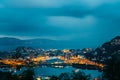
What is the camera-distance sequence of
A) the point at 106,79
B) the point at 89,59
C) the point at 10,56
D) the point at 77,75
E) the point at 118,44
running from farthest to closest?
the point at 10,56
the point at 89,59
the point at 118,44
the point at 77,75
the point at 106,79

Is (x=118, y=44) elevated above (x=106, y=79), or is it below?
above

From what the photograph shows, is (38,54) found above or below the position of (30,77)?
above

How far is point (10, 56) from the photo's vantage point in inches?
4525

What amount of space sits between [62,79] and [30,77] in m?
3.59

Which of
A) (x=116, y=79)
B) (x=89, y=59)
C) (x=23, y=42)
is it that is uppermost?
(x=23, y=42)

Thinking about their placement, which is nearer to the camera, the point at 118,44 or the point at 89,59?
the point at 118,44

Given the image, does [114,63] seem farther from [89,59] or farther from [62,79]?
[89,59]

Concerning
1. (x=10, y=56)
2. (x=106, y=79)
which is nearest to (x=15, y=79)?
(x=106, y=79)

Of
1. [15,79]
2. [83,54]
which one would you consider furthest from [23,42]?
[15,79]

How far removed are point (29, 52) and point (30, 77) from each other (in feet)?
302

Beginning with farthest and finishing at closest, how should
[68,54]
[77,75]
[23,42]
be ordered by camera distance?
[23,42]
[68,54]
[77,75]

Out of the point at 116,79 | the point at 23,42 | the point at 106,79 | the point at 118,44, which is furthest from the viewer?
the point at 23,42

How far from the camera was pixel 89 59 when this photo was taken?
10756 cm

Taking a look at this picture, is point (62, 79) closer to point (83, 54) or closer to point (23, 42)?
point (83, 54)
